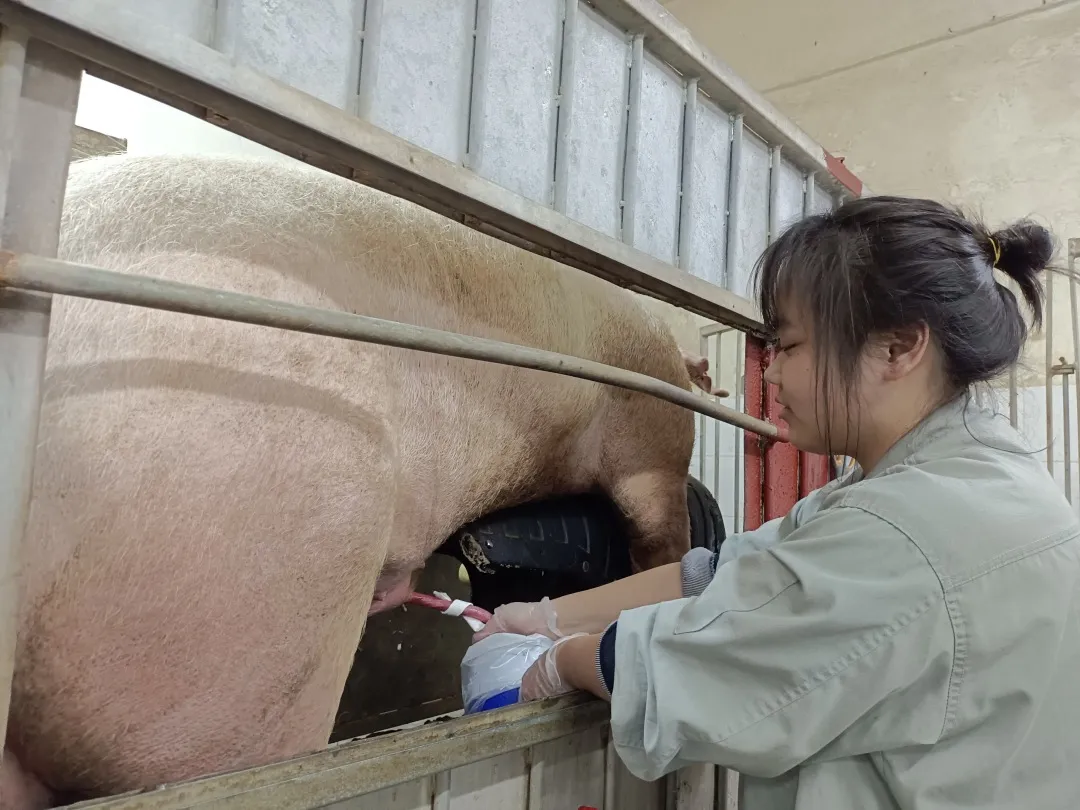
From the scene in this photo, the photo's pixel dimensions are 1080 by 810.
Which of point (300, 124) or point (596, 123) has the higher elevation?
point (596, 123)

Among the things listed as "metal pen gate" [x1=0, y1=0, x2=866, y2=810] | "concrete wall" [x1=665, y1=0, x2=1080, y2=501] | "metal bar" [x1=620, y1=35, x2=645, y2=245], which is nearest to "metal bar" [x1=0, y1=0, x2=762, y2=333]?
"metal pen gate" [x1=0, y1=0, x2=866, y2=810]

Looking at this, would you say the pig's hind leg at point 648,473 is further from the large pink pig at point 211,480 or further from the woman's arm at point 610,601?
the large pink pig at point 211,480

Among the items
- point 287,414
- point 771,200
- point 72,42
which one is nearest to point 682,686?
point 287,414

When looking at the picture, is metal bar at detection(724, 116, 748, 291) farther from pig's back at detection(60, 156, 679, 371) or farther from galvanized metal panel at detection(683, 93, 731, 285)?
pig's back at detection(60, 156, 679, 371)

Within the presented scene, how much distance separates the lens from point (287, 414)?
0.70 meters

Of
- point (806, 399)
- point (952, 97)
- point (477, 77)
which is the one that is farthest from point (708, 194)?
point (952, 97)

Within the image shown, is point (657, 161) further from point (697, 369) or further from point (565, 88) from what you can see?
point (697, 369)

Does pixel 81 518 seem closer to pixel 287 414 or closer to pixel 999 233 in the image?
pixel 287 414

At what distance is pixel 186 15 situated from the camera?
59 cm

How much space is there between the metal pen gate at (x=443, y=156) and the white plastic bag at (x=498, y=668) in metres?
0.12

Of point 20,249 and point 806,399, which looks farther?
point 806,399

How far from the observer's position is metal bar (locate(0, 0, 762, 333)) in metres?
0.49

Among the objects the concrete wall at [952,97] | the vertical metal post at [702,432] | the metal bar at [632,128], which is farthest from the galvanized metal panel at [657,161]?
the concrete wall at [952,97]

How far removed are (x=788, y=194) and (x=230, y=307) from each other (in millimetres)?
1424
